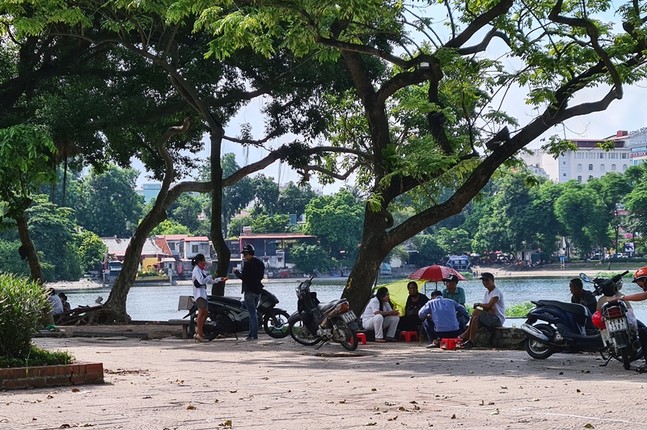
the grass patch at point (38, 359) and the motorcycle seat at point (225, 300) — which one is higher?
the motorcycle seat at point (225, 300)

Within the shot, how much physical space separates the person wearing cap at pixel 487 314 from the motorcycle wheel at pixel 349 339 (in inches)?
61.4

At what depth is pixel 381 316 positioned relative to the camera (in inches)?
650

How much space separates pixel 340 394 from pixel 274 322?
28.8 feet

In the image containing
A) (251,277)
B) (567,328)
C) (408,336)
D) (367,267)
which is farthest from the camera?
(367,267)

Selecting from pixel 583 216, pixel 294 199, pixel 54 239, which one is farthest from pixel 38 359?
pixel 294 199

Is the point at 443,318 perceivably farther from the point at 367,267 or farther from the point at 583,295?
the point at 367,267

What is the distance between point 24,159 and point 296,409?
15.7ft

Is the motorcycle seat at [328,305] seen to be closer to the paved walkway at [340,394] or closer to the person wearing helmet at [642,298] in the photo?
the paved walkway at [340,394]

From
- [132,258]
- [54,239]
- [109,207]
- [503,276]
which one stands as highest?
[109,207]

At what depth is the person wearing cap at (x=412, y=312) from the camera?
16.9 meters

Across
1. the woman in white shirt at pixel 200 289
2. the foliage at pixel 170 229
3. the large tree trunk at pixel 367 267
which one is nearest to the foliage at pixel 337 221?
the foliage at pixel 170 229

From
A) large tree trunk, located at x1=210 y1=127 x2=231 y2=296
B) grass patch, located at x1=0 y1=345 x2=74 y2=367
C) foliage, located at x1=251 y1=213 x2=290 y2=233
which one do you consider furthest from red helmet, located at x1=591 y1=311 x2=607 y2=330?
foliage, located at x1=251 y1=213 x2=290 y2=233

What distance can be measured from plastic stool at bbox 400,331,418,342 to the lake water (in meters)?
24.4

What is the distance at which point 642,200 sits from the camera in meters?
84.2
